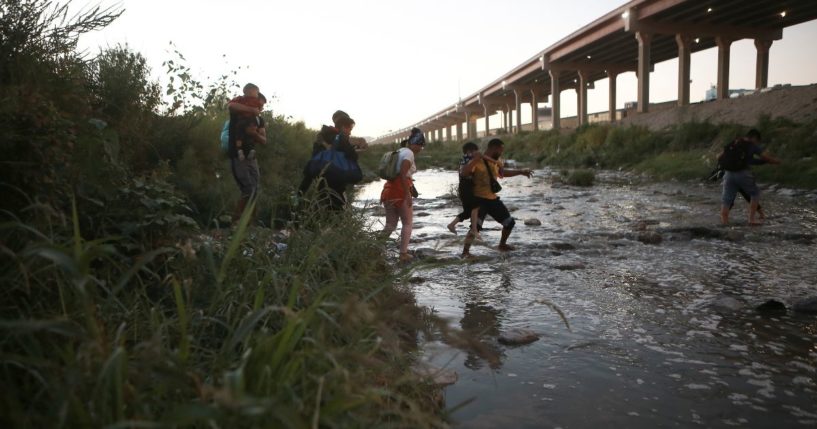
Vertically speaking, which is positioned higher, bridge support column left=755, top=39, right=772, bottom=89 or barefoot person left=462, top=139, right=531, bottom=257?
bridge support column left=755, top=39, right=772, bottom=89

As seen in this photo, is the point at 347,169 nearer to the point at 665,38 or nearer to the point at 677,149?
the point at 677,149

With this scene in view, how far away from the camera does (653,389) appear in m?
3.35

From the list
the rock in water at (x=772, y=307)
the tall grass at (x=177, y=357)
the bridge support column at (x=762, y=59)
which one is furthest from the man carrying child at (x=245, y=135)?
the bridge support column at (x=762, y=59)

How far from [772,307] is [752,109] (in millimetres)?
21071

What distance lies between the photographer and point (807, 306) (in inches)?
184

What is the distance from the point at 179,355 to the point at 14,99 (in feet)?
5.68

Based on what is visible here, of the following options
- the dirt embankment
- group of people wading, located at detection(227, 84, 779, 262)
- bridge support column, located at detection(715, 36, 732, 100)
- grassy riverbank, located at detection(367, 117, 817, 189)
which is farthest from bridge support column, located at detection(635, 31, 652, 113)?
group of people wading, located at detection(227, 84, 779, 262)

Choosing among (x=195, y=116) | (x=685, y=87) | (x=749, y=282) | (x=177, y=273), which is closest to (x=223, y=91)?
(x=195, y=116)

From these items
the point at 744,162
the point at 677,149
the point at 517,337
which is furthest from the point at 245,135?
the point at 677,149

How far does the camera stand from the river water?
313 cm

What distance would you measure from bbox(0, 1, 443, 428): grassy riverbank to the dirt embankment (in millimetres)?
19701

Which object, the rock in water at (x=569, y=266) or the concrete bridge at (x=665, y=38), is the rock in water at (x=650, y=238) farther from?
the concrete bridge at (x=665, y=38)

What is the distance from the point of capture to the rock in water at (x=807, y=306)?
4.65m

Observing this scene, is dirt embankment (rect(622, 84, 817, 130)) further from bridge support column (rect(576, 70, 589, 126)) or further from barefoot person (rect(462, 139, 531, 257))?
bridge support column (rect(576, 70, 589, 126))
